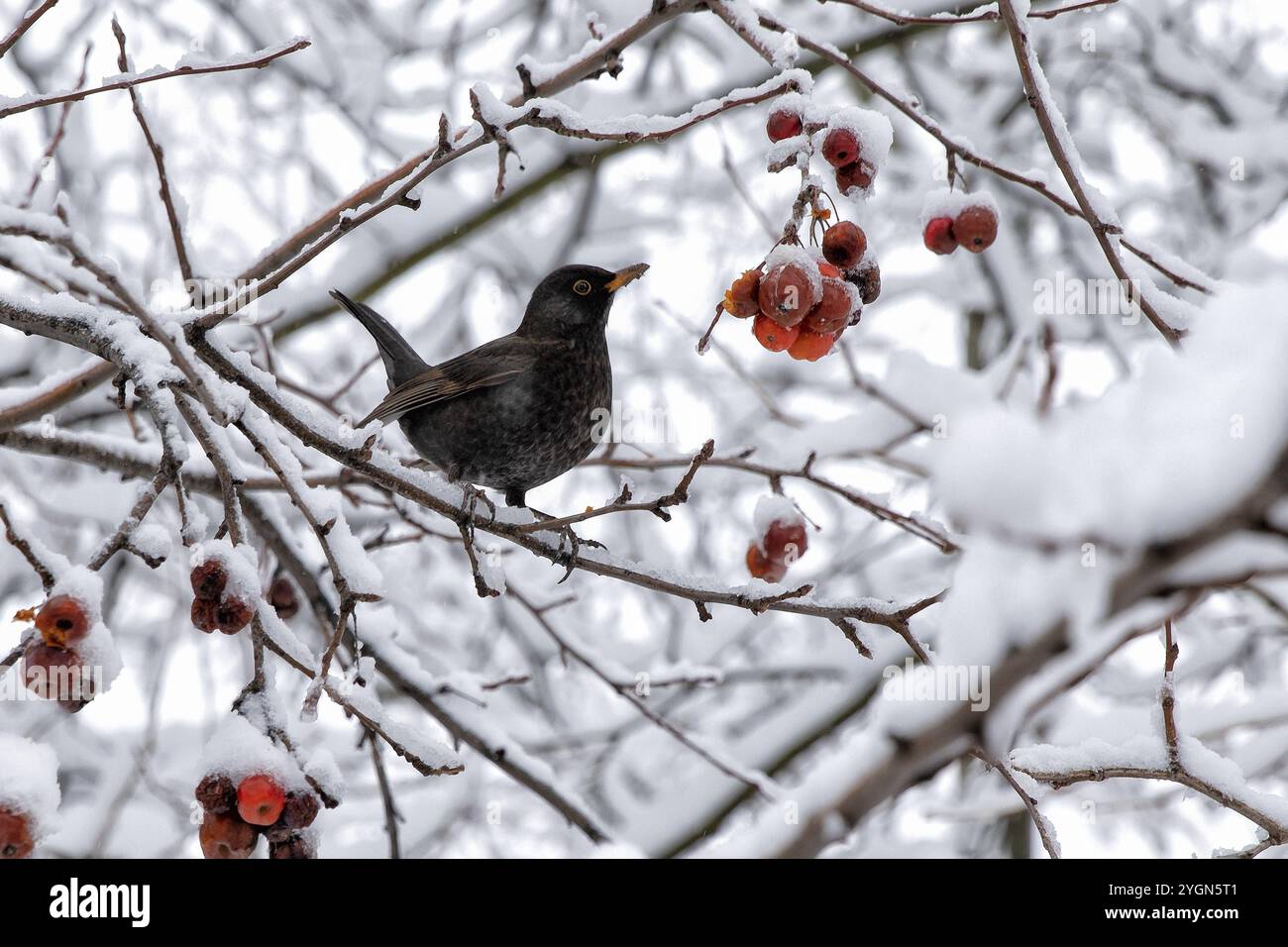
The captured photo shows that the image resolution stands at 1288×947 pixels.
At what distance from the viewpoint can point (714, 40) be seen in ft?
17.6

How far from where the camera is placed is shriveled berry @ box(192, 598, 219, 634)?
165 cm

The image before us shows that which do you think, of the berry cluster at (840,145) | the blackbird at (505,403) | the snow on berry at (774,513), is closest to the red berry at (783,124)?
the berry cluster at (840,145)

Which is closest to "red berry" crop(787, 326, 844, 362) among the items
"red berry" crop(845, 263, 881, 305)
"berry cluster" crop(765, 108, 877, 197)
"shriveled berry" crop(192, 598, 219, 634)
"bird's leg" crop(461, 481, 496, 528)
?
"red berry" crop(845, 263, 881, 305)

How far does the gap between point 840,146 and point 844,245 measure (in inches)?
7.3

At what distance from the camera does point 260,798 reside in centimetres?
155

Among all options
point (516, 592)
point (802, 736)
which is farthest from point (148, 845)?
point (516, 592)

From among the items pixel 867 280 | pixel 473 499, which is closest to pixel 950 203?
pixel 867 280

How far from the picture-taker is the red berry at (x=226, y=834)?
1601 millimetres

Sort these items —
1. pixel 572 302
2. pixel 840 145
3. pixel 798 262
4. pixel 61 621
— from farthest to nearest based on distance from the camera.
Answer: pixel 572 302
pixel 840 145
pixel 798 262
pixel 61 621

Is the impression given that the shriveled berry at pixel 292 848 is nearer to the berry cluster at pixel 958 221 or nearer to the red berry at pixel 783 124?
the red berry at pixel 783 124

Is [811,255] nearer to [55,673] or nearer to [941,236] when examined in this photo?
[941,236]

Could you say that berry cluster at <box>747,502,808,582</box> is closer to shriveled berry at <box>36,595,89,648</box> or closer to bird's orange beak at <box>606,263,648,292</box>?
bird's orange beak at <box>606,263,648,292</box>

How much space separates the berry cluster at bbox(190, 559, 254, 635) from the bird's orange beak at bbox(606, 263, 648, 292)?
1.73 m
